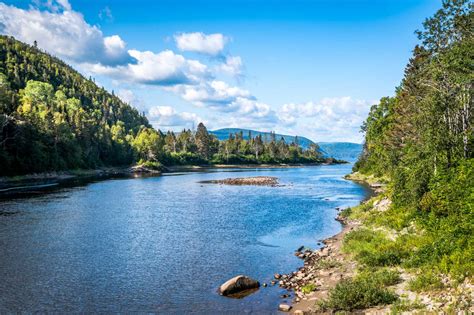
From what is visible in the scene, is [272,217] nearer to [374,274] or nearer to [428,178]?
[428,178]

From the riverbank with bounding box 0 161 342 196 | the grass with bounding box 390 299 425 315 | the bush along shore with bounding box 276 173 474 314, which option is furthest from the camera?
the riverbank with bounding box 0 161 342 196

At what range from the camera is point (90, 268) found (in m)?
28.4

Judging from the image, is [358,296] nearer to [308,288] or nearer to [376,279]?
[376,279]

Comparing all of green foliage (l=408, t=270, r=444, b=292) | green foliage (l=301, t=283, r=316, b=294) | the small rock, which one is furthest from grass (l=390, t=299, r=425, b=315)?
green foliage (l=301, t=283, r=316, b=294)

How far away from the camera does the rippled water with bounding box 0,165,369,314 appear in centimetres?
2236

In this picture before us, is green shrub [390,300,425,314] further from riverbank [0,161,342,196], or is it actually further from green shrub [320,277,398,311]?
riverbank [0,161,342,196]

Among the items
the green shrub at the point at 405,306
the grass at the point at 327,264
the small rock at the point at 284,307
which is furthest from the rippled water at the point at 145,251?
the green shrub at the point at 405,306

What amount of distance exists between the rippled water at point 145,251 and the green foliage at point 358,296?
3349 millimetres

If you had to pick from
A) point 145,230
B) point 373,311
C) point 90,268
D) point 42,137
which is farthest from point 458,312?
point 42,137

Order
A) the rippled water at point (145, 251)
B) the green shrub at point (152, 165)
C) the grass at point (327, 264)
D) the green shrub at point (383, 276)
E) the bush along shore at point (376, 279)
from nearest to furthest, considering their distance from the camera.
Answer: the bush along shore at point (376, 279), the green shrub at point (383, 276), the rippled water at point (145, 251), the grass at point (327, 264), the green shrub at point (152, 165)

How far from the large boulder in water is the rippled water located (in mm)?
577

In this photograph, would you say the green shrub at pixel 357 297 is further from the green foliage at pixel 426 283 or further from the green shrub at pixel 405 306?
the green foliage at pixel 426 283

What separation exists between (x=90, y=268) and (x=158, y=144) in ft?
569

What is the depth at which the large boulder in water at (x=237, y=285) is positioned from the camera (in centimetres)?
2312
